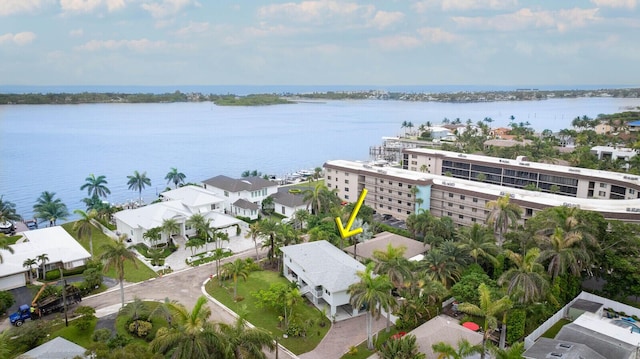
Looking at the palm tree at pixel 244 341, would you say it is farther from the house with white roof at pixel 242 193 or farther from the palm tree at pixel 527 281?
the house with white roof at pixel 242 193

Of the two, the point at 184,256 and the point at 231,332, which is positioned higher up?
the point at 231,332

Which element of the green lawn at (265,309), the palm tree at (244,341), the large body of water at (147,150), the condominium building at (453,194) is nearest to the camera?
the palm tree at (244,341)

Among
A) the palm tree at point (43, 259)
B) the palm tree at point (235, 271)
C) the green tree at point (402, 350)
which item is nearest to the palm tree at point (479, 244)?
the green tree at point (402, 350)

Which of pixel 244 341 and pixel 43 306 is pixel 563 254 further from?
pixel 43 306

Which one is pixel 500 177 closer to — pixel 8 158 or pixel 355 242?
pixel 355 242

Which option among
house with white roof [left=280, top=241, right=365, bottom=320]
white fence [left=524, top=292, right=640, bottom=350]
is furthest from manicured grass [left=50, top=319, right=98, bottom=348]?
white fence [left=524, top=292, right=640, bottom=350]

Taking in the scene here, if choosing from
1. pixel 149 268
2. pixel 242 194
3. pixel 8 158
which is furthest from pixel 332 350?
pixel 8 158
